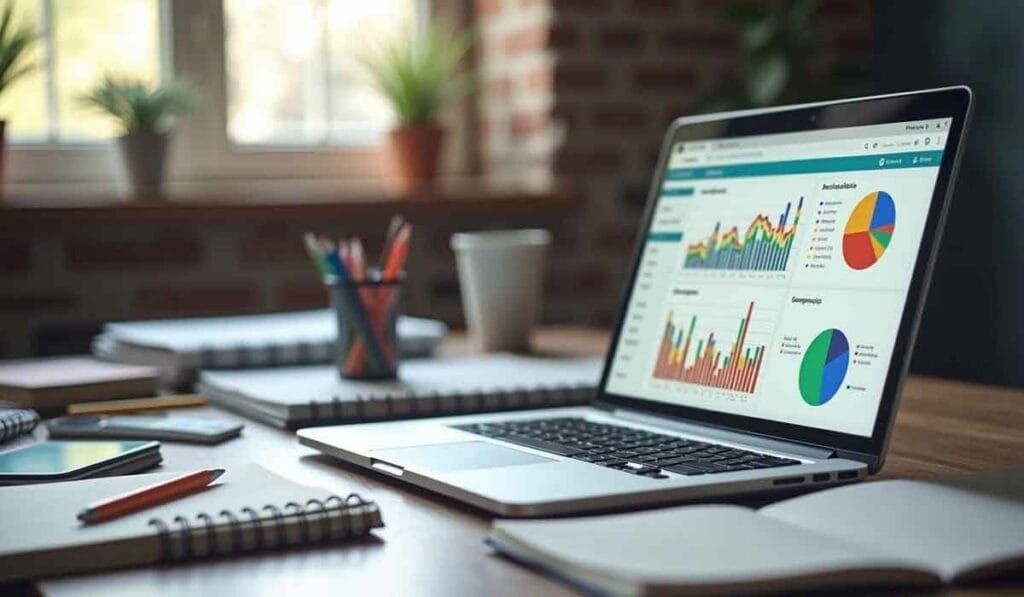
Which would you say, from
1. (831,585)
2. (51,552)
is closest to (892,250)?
(831,585)

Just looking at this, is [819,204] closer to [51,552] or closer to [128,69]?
[51,552]

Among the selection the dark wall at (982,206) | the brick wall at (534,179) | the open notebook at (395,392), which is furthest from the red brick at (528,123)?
the open notebook at (395,392)

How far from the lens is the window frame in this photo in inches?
94.9

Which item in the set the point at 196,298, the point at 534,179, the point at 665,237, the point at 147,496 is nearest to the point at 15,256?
the point at 196,298

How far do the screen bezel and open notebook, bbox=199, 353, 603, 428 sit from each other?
0.59ft

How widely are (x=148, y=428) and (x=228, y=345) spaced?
Answer: 0.40 meters

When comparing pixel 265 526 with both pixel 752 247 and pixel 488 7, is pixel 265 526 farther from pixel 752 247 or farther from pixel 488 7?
pixel 488 7

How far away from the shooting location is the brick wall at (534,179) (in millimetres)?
2271

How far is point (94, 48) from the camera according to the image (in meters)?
2.44

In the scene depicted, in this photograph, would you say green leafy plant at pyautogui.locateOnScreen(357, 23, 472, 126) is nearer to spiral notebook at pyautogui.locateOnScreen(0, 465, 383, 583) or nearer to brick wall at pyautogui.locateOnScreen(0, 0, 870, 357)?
brick wall at pyautogui.locateOnScreen(0, 0, 870, 357)

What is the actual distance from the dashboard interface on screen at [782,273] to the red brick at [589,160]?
4.55 ft

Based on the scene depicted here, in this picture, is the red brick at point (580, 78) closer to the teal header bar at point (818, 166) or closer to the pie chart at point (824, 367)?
the teal header bar at point (818, 166)

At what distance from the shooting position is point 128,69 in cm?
245

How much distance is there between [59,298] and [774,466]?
164 cm
